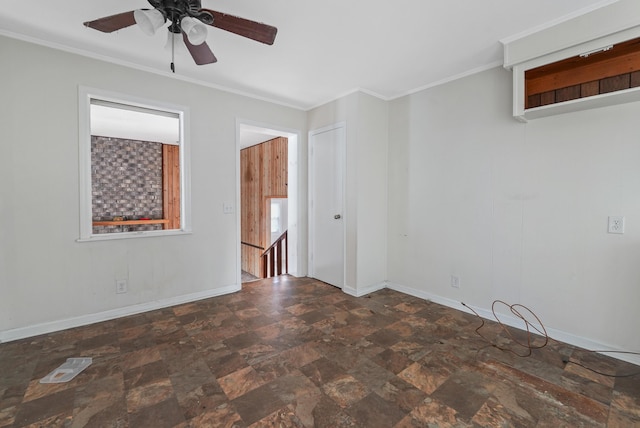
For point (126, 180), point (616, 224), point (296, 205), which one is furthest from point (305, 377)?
point (126, 180)

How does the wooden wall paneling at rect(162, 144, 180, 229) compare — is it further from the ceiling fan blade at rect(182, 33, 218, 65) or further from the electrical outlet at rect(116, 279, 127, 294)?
the ceiling fan blade at rect(182, 33, 218, 65)

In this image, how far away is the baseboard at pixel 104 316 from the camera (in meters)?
2.43

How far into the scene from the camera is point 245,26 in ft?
5.83

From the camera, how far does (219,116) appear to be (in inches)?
136

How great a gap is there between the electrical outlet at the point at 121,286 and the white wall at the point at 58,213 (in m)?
0.04

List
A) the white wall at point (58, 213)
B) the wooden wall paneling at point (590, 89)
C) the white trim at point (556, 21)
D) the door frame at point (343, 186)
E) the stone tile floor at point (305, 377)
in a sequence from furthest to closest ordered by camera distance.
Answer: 1. the door frame at point (343, 186)
2. the white wall at point (58, 213)
3. the wooden wall paneling at point (590, 89)
4. the white trim at point (556, 21)
5. the stone tile floor at point (305, 377)

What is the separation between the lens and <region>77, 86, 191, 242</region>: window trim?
2.66 metres

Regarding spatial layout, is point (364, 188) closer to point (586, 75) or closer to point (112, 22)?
point (586, 75)

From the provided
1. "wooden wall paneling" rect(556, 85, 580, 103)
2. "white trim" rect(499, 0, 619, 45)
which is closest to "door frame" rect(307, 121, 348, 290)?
"white trim" rect(499, 0, 619, 45)

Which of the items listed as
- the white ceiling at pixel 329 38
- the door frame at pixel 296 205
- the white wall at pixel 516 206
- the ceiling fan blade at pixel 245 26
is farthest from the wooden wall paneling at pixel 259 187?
the ceiling fan blade at pixel 245 26

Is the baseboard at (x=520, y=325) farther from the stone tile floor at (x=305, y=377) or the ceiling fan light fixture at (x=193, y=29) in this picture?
the ceiling fan light fixture at (x=193, y=29)

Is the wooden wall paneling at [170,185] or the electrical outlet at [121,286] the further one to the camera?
the wooden wall paneling at [170,185]

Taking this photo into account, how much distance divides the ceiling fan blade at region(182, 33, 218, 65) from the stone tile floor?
222cm

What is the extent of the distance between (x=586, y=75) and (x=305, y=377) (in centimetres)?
298
